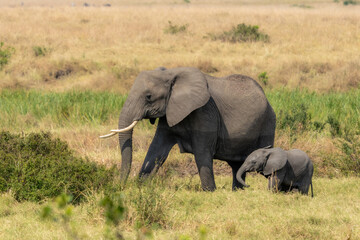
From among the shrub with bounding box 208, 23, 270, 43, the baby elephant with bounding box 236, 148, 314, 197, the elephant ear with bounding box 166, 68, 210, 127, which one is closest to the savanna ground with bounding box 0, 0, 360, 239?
the baby elephant with bounding box 236, 148, 314, 197

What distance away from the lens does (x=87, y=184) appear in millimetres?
7215

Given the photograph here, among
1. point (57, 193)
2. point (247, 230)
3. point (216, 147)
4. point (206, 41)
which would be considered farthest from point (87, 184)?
point (206, 41)

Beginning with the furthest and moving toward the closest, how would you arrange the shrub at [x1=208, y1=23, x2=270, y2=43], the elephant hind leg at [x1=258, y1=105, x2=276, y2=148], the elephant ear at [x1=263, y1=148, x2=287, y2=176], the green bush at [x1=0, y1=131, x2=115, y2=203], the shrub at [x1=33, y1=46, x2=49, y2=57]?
the shrub at [x1=208, y1=23, x2=270, y2=43] → the shrub at [x1=33, y1=46, x2=49, y2=57] → the elephant hind leg at [x1=258, y1=105, x2=276, y2=148] → the elephant ear at [x1=263, y1=148, x2=287, y2=176] → the green bush at [x1=0, y1=131, x2=115, y2=203]

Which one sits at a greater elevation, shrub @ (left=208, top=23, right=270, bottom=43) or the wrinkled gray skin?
the wrinkled gray skin

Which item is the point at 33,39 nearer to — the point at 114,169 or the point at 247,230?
the point at 114,169

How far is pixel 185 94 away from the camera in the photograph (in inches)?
292

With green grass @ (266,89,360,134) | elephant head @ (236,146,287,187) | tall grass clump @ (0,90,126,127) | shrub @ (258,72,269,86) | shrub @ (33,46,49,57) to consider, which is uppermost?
elephant head @ (236,146,287,187)

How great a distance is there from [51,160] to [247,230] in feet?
9.41

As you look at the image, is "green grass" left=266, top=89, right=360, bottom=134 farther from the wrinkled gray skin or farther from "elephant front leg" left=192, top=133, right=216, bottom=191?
"elephant front leg" left=192, top=133, right=216, bottom=191

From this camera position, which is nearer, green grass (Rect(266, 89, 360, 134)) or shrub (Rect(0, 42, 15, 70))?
green grass (Rect(266, 89, 360, 134))

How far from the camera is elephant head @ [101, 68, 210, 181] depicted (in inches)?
290

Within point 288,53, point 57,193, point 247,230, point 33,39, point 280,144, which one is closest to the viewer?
point 247,230

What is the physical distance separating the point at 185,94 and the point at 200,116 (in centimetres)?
32

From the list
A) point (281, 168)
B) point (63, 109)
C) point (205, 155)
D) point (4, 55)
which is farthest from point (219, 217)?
point (4, 55)
